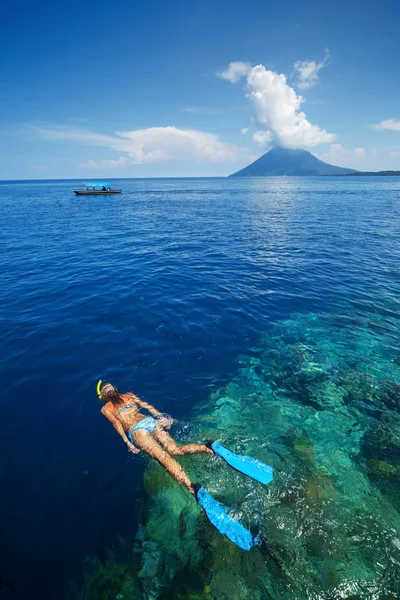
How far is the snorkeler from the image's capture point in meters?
6.52

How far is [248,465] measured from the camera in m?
7.68

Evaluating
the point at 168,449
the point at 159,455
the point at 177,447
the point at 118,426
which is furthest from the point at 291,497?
the point at 118,426

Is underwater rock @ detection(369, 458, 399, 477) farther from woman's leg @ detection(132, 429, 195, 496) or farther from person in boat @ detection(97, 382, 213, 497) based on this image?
woman's leg @ detection(132, 429, 195, 496)

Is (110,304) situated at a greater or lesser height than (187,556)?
greater

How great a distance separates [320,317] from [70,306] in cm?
1619

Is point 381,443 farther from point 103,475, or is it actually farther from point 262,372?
point 103,475

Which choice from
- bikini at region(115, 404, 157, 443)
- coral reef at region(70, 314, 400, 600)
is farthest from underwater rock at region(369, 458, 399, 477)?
bikini at region(115, 404, 157, 443)

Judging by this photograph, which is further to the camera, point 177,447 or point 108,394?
point 108,394

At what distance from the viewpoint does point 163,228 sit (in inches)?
1604

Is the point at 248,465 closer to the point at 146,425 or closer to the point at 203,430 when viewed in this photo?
the point at 203,430

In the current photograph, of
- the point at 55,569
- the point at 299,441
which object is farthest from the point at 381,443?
the point at 55,569

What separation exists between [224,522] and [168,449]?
2.62 m

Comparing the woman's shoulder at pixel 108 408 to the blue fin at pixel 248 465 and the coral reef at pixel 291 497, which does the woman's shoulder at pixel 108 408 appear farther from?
the blue fin at pixel 248 465

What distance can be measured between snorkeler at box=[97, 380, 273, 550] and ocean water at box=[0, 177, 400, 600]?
279mm
